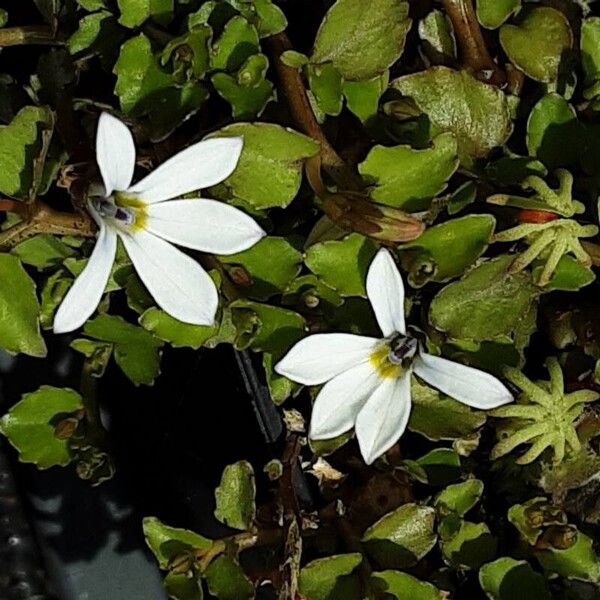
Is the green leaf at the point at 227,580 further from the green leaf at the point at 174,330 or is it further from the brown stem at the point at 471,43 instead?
the brown stem at the point at 471,43

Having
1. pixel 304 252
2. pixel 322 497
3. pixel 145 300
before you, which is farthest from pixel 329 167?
pixel 322 497

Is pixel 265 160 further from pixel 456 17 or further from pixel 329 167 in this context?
pixel 456 17

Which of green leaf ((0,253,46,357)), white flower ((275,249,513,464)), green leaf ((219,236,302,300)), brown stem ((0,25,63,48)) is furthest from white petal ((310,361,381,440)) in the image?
brown stem ((0,25,63,48))

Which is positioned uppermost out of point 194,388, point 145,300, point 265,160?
point 265,160

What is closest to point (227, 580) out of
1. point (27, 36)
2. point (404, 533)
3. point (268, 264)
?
point (404, 533)

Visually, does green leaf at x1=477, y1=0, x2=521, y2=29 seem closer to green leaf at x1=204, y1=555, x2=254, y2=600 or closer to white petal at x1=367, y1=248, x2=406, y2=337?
white petal at x1=367, y1=248, x2=406, y2=337

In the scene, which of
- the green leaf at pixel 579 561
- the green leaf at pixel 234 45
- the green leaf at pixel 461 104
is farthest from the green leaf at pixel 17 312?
the green leaf at pixel 579 561
